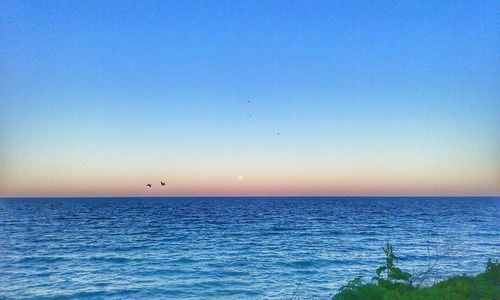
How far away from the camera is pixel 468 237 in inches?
2197

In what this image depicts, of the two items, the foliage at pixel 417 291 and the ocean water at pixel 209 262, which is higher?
the foliage at pixel 417 291

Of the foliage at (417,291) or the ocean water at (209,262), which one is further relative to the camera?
the ocean water at (209,262)

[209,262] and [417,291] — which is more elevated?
[417,291]

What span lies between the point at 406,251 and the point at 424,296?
3505cm

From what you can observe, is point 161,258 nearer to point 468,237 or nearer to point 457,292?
point 457,292

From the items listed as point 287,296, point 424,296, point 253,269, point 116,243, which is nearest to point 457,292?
point 424,296

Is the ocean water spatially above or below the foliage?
below

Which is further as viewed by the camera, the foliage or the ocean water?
the ocean water

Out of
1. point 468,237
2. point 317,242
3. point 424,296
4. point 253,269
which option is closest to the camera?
point 424,296

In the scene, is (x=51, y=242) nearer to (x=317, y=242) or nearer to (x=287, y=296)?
(x=317, y=242)

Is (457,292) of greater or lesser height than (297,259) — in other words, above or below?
above

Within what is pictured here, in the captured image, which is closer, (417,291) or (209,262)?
(417,291)

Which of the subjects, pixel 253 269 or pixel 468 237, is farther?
pixel 468 237

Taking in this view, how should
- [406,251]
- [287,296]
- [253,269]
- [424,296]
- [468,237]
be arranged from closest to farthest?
[424,296] → [287,296] → [253,269] → [406,251] → [468,237]
